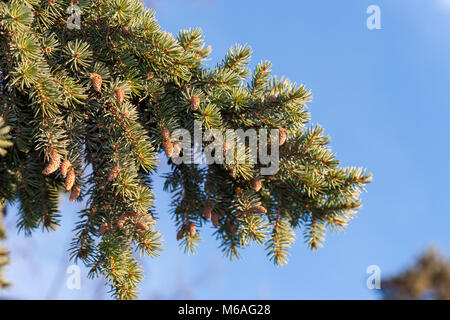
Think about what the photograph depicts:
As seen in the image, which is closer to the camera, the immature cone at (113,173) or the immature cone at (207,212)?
the immature cone at (113,173)

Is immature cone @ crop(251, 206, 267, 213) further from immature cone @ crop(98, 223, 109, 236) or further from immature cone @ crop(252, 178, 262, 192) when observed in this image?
immature cone @ crop(98, 223, 109, 236)

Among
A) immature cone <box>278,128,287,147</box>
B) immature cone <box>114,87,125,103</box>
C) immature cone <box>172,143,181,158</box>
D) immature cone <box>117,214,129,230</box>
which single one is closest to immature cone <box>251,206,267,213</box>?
immature cone <box>278,128,287,147</box>

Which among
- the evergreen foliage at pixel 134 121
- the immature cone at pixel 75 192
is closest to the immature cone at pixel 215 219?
the evergreen foliage at pixel 134 121

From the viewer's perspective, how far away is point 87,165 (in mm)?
1734

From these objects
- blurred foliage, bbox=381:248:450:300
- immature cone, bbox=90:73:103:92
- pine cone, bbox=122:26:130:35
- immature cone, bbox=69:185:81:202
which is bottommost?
immature cone, bbox=69:185:81:202

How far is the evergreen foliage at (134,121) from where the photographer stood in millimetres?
1546

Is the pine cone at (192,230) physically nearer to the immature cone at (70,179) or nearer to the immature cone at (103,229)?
the immature cone at (103,229)

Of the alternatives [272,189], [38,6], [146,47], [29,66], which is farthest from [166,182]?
[38,6]

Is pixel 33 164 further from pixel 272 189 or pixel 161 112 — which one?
pixel 272 189

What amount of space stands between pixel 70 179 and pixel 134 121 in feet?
0.98

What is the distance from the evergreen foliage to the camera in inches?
60.9

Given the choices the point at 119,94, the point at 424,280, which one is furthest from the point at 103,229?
the point at 424,280
